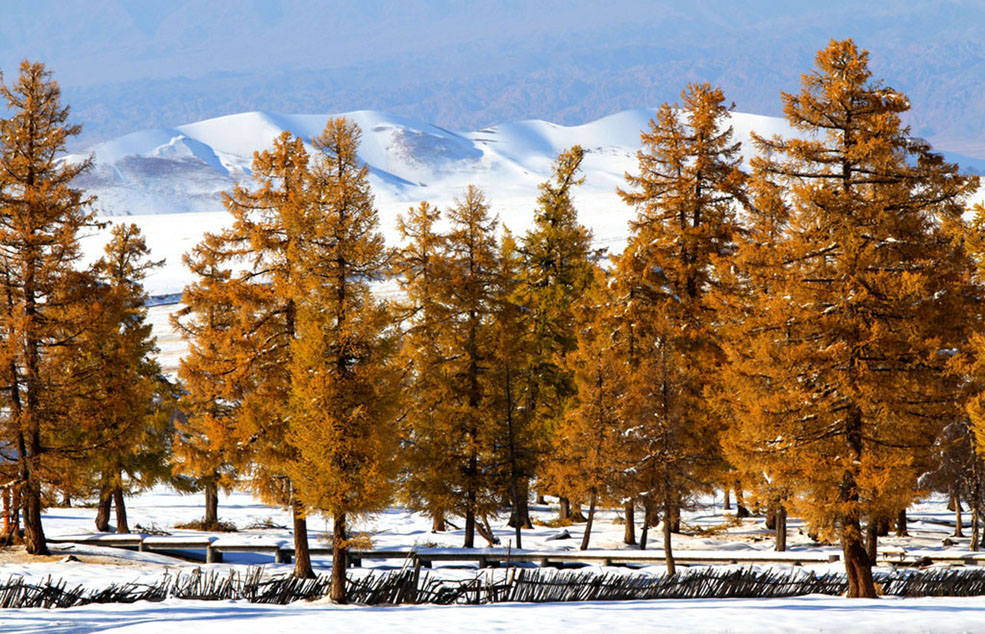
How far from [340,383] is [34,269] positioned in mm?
10824

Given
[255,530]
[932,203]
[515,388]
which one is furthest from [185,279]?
[932,203]

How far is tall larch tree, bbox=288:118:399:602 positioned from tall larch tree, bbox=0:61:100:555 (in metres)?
8.20

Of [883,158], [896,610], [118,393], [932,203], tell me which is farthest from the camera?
[118,393]

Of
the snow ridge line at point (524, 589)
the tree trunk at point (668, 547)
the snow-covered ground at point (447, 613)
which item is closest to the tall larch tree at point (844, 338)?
the snow ridge line at point (524, 589)

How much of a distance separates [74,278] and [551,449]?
1740 cm

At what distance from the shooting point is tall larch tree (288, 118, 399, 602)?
22.5 meters

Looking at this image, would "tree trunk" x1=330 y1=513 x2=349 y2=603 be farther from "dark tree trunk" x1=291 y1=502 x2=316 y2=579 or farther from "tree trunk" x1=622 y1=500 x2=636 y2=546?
"tree trunk" x1=622 y1=500 x2=636 y2=546

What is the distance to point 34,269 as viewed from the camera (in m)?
27.4

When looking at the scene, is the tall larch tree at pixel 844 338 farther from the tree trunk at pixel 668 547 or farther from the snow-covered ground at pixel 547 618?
the tree trunk at pixel 668 547

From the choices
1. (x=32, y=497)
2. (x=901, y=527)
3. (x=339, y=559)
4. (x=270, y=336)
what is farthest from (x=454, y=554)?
(x=901, y=527)

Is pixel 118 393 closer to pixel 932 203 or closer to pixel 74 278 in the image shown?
pixel 74 278

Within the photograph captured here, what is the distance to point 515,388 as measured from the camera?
115ft

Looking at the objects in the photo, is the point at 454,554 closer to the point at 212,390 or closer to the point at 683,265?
the point at 212,390

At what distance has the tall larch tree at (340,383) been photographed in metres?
22.5
